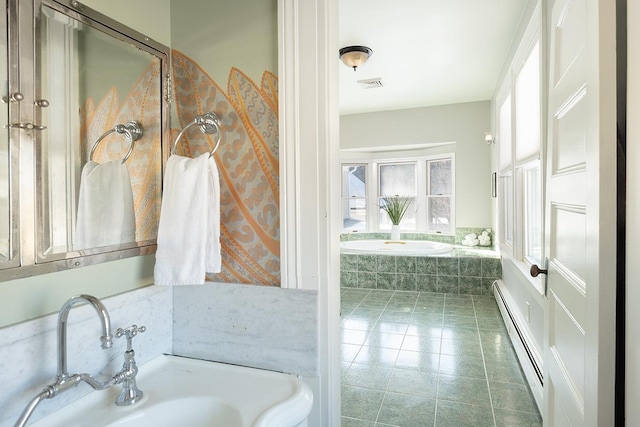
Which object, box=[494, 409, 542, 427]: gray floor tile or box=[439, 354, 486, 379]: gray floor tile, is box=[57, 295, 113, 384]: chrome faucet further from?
box=[439, 354, 486, 379]: gray floor tile

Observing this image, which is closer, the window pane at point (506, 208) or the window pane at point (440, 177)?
the window pane at point (506, 208)

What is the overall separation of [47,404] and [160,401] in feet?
0.99

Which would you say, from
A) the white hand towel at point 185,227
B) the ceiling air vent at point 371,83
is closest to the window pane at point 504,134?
the ceiling air vent at point 371,83

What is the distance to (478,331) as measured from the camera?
3105 mm

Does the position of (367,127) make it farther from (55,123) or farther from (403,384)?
(55,123)

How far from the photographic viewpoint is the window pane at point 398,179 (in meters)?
5.81

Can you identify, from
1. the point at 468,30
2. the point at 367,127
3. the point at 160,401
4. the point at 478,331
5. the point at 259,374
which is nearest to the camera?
the point at 160,401

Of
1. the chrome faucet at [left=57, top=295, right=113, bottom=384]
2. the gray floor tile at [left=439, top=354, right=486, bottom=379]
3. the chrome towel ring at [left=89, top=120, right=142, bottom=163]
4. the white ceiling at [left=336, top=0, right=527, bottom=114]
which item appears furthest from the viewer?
the white ceiling at [left=336, top=0, right=527, bottom=114]

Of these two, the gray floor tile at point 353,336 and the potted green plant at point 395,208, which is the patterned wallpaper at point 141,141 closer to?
the gray floor tile at point 353,336

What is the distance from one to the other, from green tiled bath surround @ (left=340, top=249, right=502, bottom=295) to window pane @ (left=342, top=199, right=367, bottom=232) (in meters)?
1.46

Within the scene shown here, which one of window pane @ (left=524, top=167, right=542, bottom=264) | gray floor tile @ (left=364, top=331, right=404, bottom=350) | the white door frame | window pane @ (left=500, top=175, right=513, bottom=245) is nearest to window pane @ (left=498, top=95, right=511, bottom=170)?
window pane @ (left=500, top=175, right=513, bottom=245)

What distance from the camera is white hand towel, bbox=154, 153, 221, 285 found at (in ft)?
3.95

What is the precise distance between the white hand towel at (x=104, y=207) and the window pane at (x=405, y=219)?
493cm

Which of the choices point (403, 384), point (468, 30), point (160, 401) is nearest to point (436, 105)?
point (468, 30)
